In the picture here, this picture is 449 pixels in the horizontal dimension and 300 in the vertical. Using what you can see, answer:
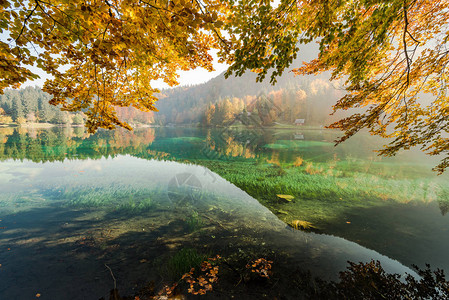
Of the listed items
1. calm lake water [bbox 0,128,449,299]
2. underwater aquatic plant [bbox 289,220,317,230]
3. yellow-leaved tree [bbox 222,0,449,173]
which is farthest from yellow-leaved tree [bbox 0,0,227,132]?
underwater aquatic plant [bbox 289,220,317,230]

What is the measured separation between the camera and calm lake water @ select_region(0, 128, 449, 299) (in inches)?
178

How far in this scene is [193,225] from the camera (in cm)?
688

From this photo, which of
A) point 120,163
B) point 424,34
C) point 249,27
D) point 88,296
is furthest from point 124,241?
point 120,163

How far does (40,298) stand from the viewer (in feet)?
12.2

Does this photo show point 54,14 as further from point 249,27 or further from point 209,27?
point 249,27

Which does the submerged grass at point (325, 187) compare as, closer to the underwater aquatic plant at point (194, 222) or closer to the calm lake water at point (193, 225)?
the calm lake water at point (193, 225)

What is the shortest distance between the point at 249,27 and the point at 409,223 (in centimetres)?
1018

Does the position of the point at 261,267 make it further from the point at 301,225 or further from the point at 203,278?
the point at 301,225

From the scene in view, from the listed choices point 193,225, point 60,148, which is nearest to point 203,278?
point 193,225

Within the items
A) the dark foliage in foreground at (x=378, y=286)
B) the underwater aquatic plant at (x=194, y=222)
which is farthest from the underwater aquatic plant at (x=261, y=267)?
the underwater aquatic plant at (x=194, y=222)

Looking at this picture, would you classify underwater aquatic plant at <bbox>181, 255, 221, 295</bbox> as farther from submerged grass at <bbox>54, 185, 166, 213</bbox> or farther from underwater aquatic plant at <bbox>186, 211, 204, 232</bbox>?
submerged grass at <bbox>54, 185, 166, 213</bbox>

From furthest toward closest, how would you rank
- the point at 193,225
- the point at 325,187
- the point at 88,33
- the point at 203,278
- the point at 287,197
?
the point at 325,187 < the point at 287,197 < the point at 193,225 < the point at 203,278 < the point at 88,33

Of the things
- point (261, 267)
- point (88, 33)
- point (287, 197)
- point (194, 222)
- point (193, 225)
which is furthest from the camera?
point (287, 197)

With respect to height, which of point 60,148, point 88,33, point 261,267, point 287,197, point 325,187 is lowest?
point 261,267
